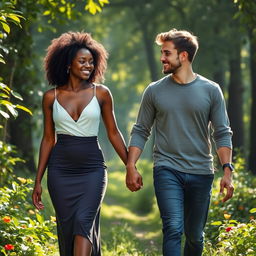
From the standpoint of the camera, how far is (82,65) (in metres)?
6.70

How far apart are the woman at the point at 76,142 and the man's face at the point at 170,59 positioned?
Answer: 589 mm

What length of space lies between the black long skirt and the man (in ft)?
1.05

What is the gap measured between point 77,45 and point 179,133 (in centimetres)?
127

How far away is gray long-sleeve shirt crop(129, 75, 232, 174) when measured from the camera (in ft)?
21.2

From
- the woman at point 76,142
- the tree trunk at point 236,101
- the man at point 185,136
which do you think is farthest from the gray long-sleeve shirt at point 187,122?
the tree trunk at point 236,101

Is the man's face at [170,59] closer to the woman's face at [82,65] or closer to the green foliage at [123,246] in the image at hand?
the woman's face at [82,65]

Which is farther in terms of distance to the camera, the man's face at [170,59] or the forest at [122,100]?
the forest at [122,100]

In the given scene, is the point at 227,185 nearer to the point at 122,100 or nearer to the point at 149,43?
the point at 149,43

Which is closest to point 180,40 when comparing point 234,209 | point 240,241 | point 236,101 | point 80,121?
point 80,121

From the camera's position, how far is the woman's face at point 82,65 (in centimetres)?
669

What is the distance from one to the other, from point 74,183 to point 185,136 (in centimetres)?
106

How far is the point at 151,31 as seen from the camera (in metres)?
25.1

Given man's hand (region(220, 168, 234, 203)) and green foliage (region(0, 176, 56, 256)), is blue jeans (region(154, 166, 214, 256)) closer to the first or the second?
man's hand (region(220, 168, 234, 203))

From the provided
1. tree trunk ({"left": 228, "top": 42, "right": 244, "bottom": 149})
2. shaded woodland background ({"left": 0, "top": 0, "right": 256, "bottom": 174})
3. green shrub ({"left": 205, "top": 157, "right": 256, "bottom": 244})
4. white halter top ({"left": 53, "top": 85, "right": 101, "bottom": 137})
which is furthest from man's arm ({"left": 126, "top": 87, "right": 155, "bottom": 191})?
tree trunk ({"left": 228, "top": 42, "right": 244, "bottom": 149})
